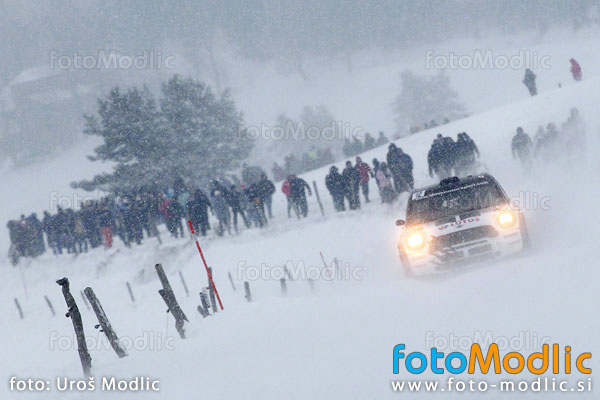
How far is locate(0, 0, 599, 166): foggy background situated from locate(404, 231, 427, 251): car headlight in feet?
260

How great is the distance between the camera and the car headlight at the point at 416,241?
10.9 m

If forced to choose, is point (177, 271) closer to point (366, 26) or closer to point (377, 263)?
point (377, 263)

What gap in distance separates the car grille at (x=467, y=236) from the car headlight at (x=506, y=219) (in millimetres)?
182

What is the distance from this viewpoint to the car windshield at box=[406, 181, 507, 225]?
11.3 metres

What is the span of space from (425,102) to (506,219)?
66.9 m

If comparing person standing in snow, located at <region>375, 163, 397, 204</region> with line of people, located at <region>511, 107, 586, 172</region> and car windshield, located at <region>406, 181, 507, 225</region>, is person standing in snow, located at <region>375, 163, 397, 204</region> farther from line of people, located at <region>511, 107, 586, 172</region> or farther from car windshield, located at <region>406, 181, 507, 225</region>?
car windshield, located at <region>406, 181, 507, 225</region>

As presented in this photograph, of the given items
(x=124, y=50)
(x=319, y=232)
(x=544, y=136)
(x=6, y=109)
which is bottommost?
(x=319, y=232)

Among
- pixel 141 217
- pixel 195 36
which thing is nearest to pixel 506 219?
pixel 141 217

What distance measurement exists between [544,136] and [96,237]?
18.2 metres

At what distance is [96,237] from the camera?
2831 cm

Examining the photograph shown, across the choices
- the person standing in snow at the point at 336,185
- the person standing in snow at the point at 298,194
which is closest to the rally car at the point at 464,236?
the person standing in snow at the point at 336,185

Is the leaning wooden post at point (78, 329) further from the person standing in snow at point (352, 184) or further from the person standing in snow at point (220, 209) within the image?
the person standing in snow at point (220, 209)

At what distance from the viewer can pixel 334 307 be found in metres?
9.62

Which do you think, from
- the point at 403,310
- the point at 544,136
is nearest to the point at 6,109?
the point at 544,136
